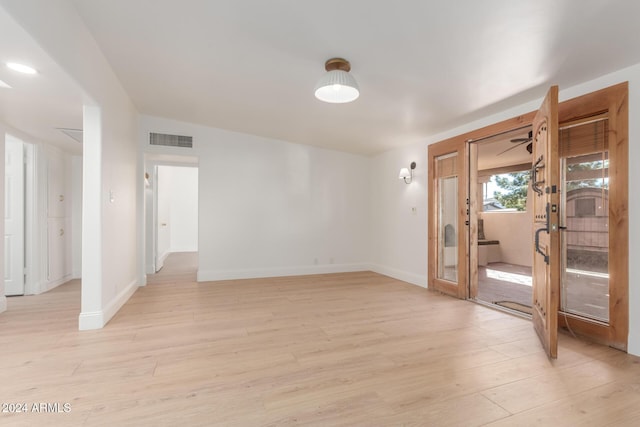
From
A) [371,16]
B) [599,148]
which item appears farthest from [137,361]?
[599,148]

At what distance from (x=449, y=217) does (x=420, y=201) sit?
0.57 metres

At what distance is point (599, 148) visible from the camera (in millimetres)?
2752

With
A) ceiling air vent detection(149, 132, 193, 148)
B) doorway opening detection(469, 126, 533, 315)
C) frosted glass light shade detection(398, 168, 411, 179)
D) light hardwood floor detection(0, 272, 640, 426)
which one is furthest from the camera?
doorway opening detection(469, 126, 533, 315)

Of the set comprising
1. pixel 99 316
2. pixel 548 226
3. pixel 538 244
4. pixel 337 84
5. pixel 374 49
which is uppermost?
pixel 374 49

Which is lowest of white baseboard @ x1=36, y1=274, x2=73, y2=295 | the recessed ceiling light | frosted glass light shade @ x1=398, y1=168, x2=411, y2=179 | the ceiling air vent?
white baseboard @ x1=36, y1=274, x2=73, y2=295

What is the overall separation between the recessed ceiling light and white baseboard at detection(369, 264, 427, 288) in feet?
16.7

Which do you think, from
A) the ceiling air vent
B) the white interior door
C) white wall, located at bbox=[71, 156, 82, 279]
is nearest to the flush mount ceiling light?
the ceiling air vent

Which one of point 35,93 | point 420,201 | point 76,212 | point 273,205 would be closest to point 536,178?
point 420,201

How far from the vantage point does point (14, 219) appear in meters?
4.08

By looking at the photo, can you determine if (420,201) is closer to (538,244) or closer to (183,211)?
(538,244)

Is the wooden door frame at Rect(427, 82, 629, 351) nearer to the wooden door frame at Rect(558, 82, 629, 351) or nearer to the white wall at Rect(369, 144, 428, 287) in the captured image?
the wooden door frame at Rect(558, 82, 629, 351)

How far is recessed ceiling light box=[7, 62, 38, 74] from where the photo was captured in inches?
82.6

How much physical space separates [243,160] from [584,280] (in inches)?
198

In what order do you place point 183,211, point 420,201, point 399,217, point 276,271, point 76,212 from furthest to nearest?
point 183,211 → point 276,271 → point 399,217 → point 76,212 → point 420,201
